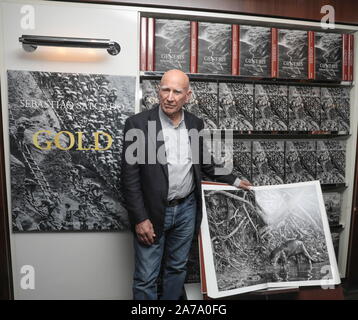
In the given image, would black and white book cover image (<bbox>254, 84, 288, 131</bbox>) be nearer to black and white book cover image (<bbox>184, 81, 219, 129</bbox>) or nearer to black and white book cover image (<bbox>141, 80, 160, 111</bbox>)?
black and white book cover image (<bbox>184, 81, 219, 129</bbox>)

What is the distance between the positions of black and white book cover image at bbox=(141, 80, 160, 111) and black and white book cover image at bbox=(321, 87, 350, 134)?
1.15m

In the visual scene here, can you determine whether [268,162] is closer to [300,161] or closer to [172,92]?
[300,161]

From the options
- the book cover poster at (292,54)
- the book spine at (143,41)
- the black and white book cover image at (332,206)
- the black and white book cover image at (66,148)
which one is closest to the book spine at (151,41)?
the book spine at (143,41)

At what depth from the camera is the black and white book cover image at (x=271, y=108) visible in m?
1.78

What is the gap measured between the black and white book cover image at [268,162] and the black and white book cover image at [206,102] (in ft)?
1.12

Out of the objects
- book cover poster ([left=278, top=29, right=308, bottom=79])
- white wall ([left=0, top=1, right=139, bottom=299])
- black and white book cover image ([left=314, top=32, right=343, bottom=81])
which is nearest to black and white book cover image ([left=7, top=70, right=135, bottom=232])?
A: white wall ([left=0, top=1, right=139, bottom=299])

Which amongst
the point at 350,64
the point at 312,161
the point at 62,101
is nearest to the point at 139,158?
the point at 62,101

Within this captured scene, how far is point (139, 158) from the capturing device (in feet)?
4.46

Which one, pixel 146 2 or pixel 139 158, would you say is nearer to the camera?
pixel 139 158

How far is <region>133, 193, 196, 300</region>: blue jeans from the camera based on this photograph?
144 centimetres

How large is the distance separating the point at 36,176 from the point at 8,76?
1.97ft

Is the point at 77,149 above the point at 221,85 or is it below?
below

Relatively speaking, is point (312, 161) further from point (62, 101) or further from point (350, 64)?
point (62, 101)

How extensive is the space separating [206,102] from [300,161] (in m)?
0.78
